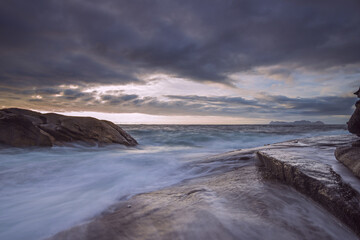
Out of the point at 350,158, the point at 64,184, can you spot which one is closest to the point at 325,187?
the point at 350,158

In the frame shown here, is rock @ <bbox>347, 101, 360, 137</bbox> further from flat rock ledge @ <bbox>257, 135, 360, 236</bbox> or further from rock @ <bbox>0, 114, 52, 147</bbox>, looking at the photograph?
rock @ <bbox>0, 114, 52, 147</bbox>

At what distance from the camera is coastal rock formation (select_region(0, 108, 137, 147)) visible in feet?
19.9

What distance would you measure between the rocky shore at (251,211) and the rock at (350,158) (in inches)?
3.3

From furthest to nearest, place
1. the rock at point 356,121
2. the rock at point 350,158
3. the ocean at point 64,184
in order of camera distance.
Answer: the rock at point 356,121, the ocean at point 64,184, the rock at point 350,158

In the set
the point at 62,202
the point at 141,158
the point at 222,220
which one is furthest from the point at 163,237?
the point at 141,158

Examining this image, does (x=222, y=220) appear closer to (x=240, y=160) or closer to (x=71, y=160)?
(x=240, y=160)

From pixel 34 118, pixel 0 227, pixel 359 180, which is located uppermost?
pixel 34 118

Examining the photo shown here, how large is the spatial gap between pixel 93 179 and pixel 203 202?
2.82 metres

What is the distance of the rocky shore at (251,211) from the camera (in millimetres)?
1400

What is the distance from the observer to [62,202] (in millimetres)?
2652

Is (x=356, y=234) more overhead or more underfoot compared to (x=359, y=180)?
more underfoot

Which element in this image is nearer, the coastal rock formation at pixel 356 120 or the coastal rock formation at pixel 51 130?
the coastal rock formation at pixel 356 120

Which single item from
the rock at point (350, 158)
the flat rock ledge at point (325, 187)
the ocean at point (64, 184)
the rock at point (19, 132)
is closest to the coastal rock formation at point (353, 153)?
the rock at point (350, 158)

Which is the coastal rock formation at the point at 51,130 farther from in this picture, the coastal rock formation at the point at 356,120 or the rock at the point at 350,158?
the coastal rock formation at the point at 356,120
